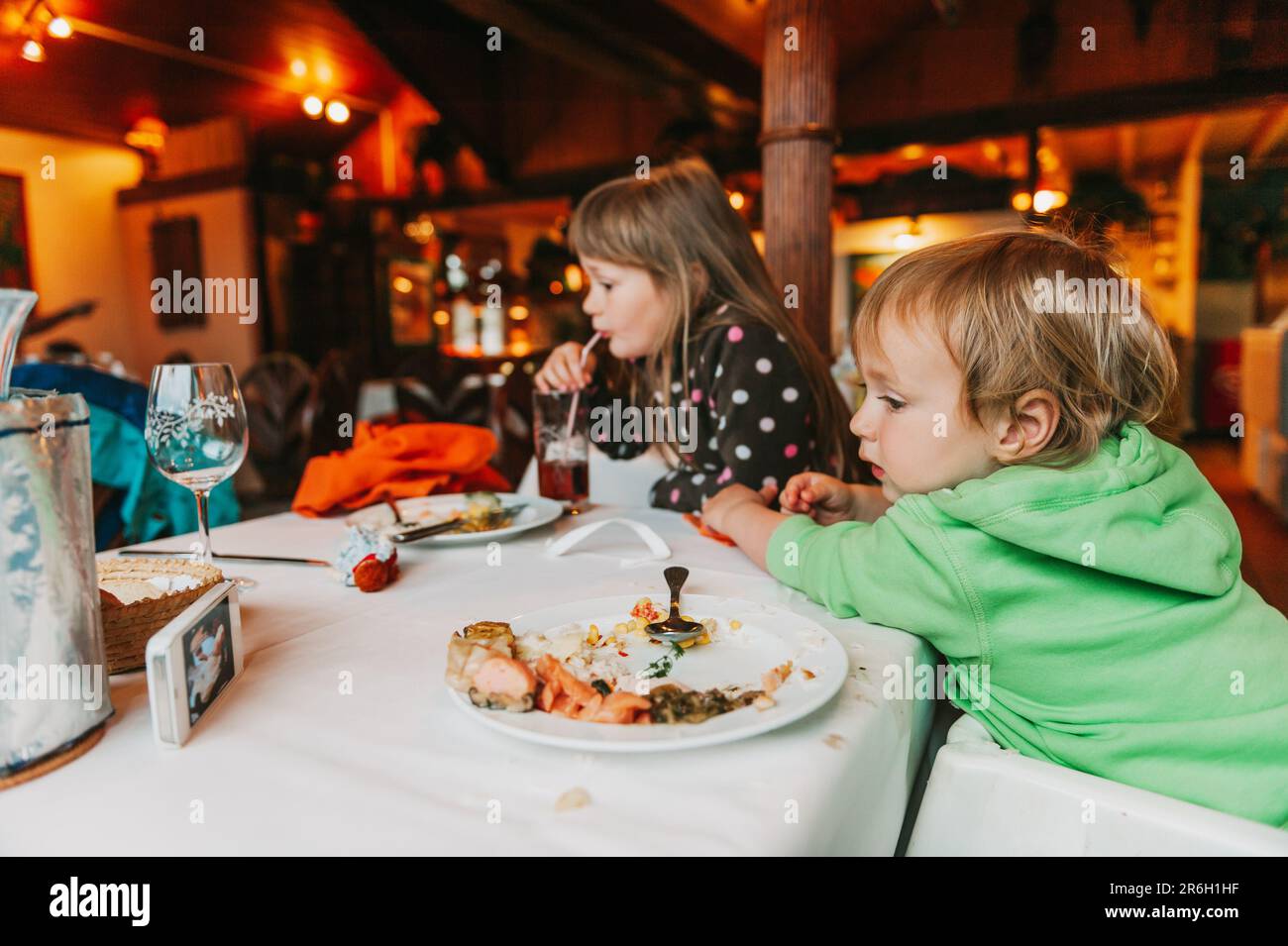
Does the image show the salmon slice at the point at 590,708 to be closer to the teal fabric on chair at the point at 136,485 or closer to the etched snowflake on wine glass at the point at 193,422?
the etched snowflake on wine glass at the point at 193,422

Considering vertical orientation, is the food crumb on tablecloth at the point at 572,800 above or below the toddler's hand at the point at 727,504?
below

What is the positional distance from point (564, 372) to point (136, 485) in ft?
3.86

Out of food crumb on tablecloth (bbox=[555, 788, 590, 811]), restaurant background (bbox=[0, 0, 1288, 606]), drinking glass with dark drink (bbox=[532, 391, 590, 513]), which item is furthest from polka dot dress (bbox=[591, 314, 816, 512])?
restaurant background (bbox=[0, 0, 1288, 606])

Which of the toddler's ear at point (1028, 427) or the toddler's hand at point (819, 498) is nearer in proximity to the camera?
the toddler's ear at point (1028, 427)

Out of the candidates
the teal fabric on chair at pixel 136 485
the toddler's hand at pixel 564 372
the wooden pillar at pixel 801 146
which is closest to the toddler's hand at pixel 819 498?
the toddler's hand at pixel 564 372

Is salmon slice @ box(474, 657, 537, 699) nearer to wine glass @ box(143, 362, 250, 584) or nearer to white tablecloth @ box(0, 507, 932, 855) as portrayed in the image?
white tablecloth @ box(0, 507, 932, 855)

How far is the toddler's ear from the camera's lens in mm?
900

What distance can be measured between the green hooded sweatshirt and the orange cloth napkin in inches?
34.7

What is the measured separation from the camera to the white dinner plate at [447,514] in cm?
116

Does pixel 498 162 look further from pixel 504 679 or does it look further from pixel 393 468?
pixel 504 679

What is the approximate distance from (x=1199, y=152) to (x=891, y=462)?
9880mm

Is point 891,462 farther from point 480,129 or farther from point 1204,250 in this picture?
point 1204,250

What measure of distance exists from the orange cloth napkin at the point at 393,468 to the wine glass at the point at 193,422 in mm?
370
